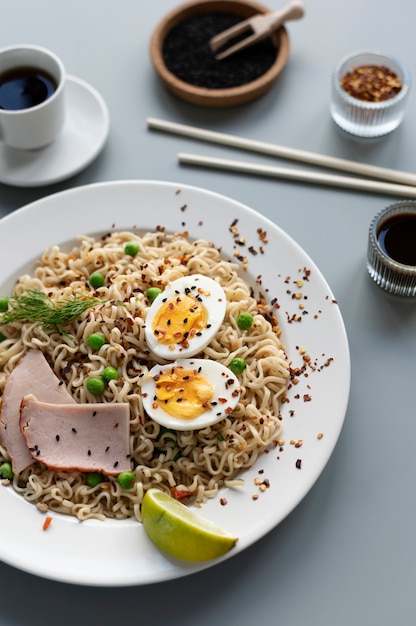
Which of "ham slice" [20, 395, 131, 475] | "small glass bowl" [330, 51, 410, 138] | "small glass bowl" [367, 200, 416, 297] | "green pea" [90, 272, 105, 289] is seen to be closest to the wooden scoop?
"small glass bowl" [330, 51, 410, 138]

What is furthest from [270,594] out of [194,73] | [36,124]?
[194,73]

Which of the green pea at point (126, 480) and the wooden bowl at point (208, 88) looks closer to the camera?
the green pea at point (126, 480)

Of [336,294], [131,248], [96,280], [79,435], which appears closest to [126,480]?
[79,435]

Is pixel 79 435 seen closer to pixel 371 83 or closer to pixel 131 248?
pixel 131 248

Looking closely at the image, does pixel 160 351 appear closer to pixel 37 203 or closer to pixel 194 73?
pixel 37 203

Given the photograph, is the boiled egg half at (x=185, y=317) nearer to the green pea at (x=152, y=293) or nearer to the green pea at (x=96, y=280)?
the green pea at (x=152, y=293)

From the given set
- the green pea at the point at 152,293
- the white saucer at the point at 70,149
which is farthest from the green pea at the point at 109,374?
the white saucer at the point at 70,149
